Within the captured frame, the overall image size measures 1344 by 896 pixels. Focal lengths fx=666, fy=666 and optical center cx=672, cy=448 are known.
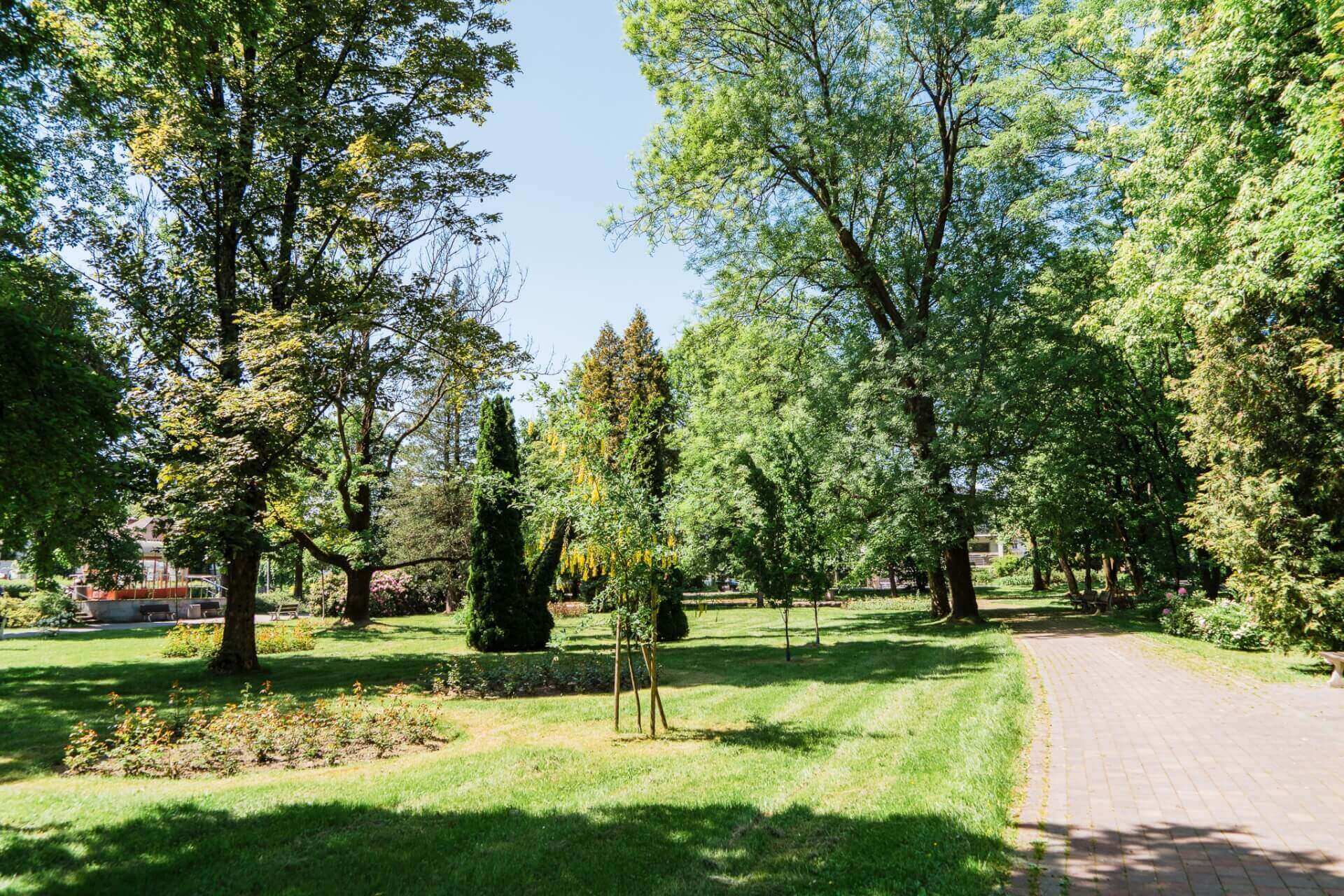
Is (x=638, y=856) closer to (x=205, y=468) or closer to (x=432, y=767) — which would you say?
(x=432, y=767)

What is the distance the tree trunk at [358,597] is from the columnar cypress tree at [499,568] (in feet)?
27.9

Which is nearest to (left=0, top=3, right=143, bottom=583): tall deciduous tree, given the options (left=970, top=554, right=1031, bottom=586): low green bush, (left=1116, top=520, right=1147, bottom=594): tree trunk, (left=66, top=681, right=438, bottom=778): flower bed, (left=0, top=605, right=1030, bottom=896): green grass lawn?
(left=66, top=681, right=438, bottom=778): flower bed

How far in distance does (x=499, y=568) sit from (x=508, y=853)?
12009 millimetres

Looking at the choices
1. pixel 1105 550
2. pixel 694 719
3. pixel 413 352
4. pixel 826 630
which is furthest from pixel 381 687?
pixel 1105 550

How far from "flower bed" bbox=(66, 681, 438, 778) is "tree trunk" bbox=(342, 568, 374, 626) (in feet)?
48.7

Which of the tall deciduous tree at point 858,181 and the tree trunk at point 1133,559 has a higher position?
the tall deciduous tree at point 858,181

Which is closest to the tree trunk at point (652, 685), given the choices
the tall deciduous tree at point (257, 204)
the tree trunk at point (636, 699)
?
the tree trunk at point (636, 699)

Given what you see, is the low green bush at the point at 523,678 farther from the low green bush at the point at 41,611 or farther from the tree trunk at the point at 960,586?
the low green bush at the point at 41,611

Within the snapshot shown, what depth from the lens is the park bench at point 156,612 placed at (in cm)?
2775

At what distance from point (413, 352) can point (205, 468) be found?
511cm

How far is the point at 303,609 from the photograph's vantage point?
32.7 metres

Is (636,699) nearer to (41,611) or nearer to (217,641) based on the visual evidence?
(217,641)

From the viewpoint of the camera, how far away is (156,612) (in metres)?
28.1

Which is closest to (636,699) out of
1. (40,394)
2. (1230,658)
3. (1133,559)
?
(40,394)
